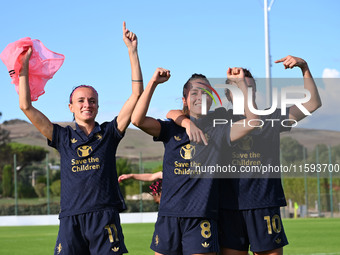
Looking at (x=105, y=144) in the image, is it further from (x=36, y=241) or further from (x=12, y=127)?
(x=12, y=127)

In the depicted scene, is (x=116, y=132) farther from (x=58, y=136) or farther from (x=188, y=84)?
(x=188, y=84)

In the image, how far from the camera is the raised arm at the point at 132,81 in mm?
5090

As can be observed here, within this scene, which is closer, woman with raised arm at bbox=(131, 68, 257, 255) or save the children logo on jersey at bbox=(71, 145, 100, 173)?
woman with raised arm at bbox=(131, 68, 257, 255)

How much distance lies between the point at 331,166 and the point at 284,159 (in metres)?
2.28

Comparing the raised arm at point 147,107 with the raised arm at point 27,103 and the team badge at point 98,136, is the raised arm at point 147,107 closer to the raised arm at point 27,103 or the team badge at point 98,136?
the team badge at point 98,136

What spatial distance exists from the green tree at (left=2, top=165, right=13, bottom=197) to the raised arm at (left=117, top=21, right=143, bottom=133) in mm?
28981

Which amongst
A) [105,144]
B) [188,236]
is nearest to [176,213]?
[188,236]

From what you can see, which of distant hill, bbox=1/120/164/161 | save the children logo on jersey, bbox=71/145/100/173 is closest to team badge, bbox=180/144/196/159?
save the children logo on jersey, bbox=71/145/100/173

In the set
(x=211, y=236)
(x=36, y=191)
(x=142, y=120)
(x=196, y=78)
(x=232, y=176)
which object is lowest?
(x=36, y=191)

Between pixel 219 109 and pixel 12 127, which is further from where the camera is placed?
pixel 12 127

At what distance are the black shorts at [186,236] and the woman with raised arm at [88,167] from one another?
38cm

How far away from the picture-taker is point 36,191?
31.3 m

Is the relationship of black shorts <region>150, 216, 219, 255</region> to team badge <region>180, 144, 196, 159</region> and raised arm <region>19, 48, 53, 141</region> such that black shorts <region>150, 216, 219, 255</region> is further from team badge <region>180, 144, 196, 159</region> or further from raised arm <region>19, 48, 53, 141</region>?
raised arm <region>19, 48, 53, 141</region>

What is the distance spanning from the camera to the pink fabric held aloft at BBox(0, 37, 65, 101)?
209 inches
